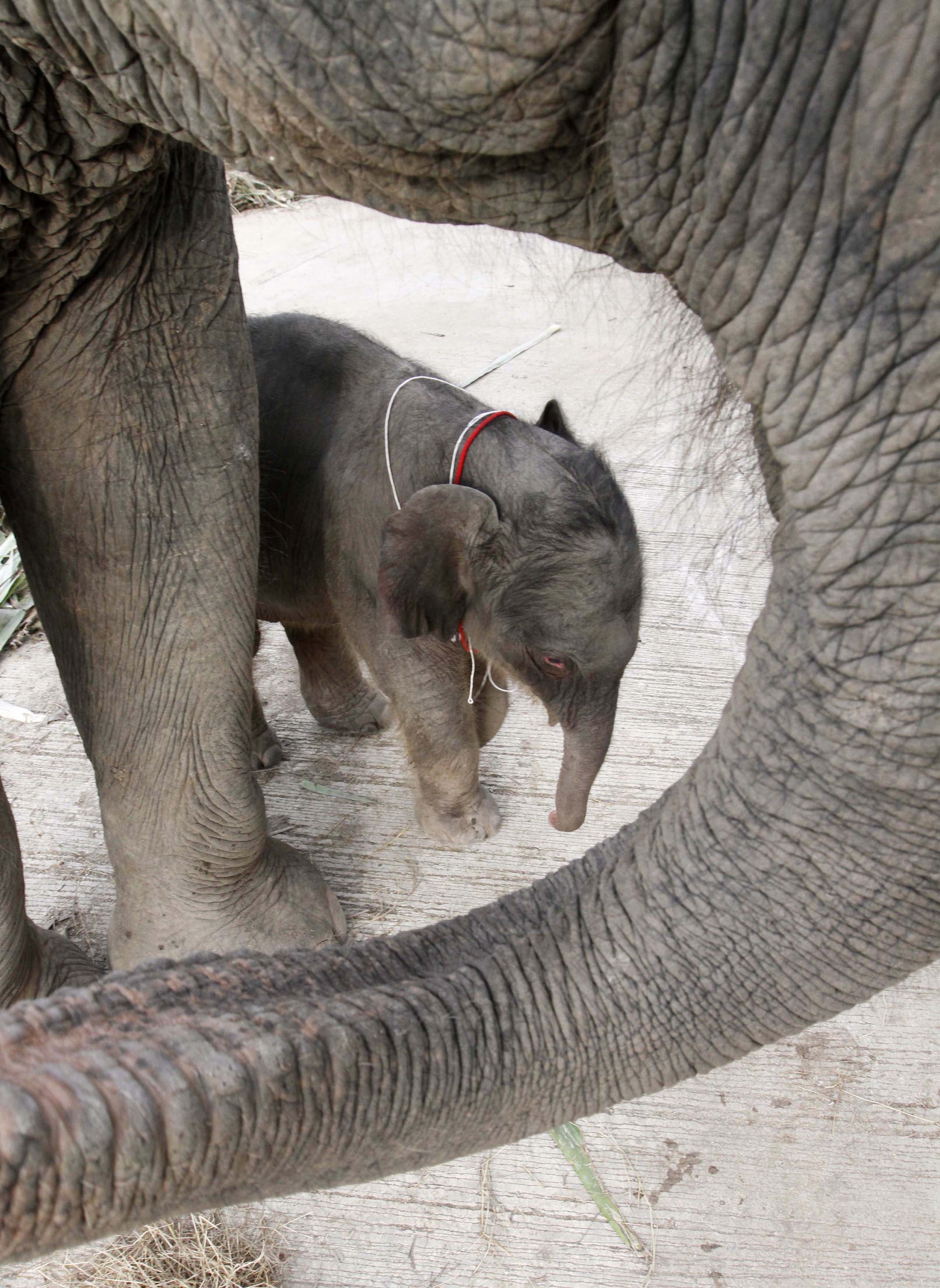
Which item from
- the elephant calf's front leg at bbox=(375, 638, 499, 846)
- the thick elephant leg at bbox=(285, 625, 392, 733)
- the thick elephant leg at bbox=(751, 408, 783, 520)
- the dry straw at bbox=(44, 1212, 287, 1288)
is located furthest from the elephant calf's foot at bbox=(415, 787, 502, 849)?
the thick elephant leg at bbox=(751, 408, 783, 520)

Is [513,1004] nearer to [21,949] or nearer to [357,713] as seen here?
[21,949]

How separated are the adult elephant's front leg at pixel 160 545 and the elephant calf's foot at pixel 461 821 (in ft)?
1.46

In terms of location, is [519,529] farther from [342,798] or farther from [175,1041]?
[175,1041]

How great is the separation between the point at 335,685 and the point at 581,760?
92cm

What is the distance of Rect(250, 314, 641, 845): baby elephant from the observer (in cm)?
252

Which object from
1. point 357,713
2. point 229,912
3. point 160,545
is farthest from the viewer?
point 357,713

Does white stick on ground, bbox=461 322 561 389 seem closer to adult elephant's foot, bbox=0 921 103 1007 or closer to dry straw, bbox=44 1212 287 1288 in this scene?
adult elephant's foot, bbox=0 921 103 1007

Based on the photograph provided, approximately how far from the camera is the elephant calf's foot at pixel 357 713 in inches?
134

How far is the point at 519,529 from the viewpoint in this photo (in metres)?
2.54

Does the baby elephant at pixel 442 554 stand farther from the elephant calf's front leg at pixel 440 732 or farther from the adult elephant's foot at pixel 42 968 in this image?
the adult elephant's foot at pixel 42 968

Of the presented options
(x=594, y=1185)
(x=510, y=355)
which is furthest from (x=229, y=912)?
(x=510, y=355)

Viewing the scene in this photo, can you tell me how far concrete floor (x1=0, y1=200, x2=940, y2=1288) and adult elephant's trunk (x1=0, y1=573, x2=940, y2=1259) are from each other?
497 mm

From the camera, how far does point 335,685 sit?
3.39 meters

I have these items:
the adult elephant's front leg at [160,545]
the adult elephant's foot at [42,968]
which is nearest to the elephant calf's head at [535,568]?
the adult elephant's front leg at [160,545]
